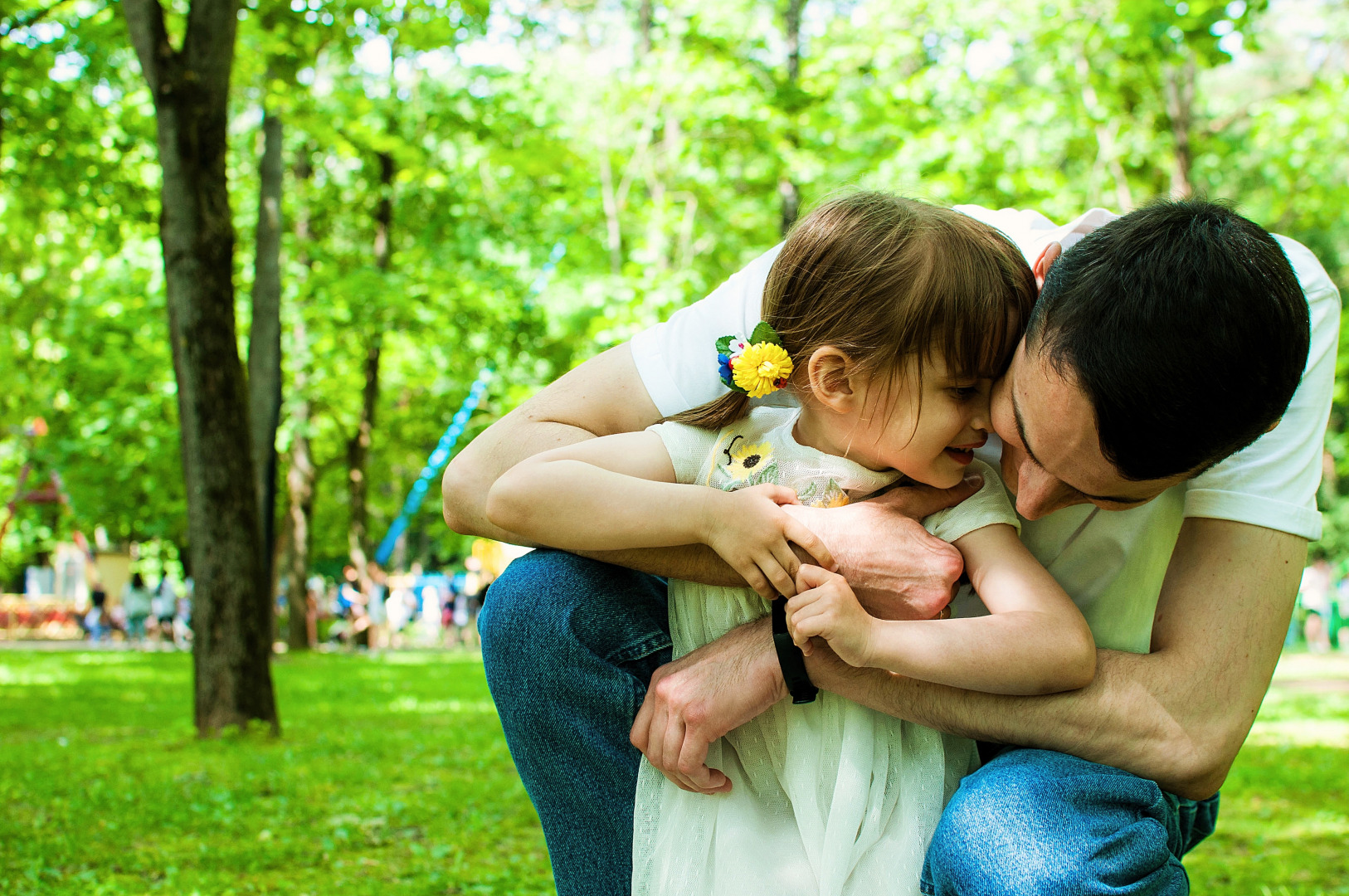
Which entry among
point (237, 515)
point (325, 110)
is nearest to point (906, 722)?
point (237, 515)

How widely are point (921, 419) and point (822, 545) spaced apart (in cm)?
29

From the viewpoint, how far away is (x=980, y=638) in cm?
175

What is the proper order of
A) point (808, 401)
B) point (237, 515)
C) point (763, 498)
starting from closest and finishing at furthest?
point (763, 498), point (808, 401), point (237, 515)

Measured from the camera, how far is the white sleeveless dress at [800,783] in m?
1.87

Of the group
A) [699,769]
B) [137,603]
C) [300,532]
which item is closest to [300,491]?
[300,532]

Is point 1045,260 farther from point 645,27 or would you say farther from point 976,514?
point 645,27

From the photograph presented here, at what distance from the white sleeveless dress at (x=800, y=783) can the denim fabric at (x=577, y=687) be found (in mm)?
95

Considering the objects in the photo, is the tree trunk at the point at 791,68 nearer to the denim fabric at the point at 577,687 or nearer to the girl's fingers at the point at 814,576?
the denim fabric at the point at 577,687

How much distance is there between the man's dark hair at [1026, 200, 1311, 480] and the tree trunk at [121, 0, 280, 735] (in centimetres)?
632

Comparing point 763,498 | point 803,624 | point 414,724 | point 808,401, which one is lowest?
point 414,724

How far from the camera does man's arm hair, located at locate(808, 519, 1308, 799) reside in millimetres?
1824

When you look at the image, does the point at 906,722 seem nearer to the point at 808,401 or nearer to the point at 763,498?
the point at 763,498

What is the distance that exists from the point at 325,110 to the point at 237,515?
7.34 m

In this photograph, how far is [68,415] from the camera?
902 inches
